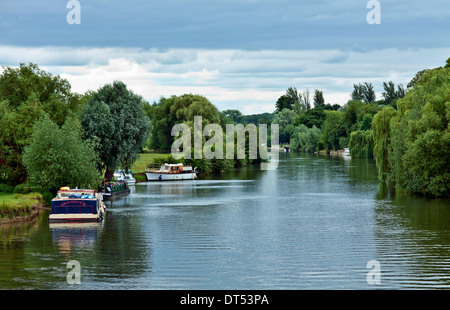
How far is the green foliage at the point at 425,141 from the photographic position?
2185 inches

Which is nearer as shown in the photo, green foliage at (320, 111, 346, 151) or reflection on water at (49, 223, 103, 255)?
reflection on water at (49, 223, 103, 255)

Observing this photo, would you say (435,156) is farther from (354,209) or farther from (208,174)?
(208,174)

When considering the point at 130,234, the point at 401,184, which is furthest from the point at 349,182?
the point at 130,234

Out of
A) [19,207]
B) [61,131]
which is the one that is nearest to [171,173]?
[61,131]

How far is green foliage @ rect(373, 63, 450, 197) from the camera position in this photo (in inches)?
2185

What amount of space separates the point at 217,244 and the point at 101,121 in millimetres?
32784

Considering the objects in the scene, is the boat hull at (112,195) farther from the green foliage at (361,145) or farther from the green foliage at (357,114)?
the green foliage at (357,114)

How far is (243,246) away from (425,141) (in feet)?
88.6

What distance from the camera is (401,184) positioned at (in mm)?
65375

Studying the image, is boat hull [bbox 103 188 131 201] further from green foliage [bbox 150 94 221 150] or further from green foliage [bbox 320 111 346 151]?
green foliage [bbox 320 111 346 151]

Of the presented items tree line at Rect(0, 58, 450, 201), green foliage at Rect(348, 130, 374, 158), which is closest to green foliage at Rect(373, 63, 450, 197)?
tree line at Rect(0, 58, 450, 201)

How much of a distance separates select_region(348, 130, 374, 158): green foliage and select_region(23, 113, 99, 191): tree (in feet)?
339
